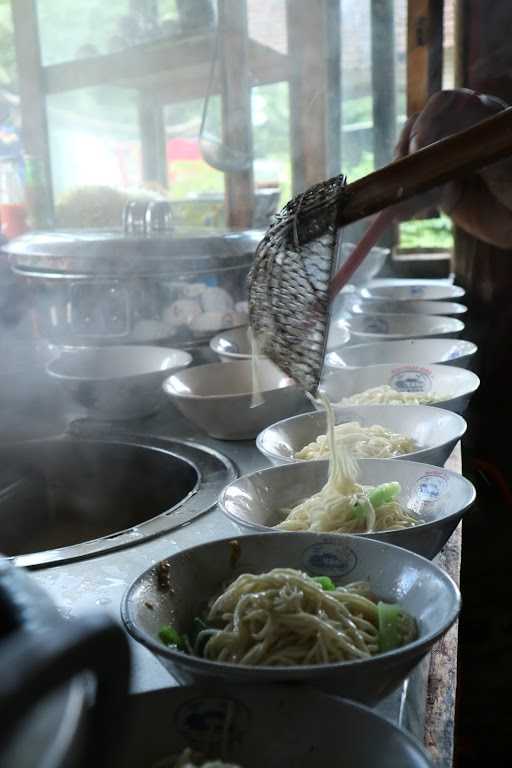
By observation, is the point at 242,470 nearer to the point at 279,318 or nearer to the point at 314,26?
the point at 279,318

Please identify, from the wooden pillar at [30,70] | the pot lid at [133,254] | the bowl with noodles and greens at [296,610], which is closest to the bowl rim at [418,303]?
the pot lid at [133,254]

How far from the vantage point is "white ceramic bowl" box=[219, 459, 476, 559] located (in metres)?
1.59

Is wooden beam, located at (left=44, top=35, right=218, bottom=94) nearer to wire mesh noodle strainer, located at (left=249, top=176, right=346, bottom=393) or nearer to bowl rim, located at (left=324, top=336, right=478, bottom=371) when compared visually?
bowl rim, located at (left=324, top=336, right=478, bottom=371)

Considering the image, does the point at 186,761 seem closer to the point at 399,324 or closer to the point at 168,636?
the point at 168,636

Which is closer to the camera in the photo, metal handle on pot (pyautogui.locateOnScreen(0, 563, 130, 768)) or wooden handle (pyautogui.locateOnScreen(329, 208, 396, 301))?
metal handle on pot (pyautogui.locateOnScreen(0, 563, 130, 768))

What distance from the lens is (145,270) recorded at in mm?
3152

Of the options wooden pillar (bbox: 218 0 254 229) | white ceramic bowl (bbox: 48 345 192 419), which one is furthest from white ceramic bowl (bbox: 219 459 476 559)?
wooden pillar (bbox: 218 0 254 229)

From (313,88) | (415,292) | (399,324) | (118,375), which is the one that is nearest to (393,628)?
(118,375)

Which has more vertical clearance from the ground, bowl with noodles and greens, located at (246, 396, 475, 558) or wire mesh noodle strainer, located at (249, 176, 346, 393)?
wire mesh noodle strainer, located at (249, 176, 346, 393)

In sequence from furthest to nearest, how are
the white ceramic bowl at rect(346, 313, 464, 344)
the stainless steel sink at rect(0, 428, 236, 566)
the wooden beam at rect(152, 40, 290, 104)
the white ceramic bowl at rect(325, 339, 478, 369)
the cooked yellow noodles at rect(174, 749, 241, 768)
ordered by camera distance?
the wooden beam at rect(152, 40, 290, 104) → the white ceramic bowl at rect(346, 313, 464, 344) → the white ceramic bowl at rect(325, 339, 478, 369) → the stainless steel sink at rect(0, 428, 236, 566) → the cooked yellow noodles at rect(174, 749, 241, 768)

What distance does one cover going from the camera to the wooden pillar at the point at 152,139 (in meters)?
6.45

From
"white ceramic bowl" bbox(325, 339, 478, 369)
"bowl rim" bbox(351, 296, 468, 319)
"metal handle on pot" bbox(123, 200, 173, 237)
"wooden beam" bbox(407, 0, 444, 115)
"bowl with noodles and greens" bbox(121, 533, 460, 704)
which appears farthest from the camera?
"wooden beam" bbox(407, 0, 444, 115)

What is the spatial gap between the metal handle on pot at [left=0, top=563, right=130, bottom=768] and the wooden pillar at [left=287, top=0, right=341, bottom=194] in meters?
5.25

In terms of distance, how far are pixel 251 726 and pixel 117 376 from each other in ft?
7.10
